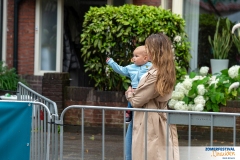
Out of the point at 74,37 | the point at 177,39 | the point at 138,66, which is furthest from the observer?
the point at 74,37

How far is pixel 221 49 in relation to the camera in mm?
12336

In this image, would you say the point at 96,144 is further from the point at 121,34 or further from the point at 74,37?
the point at 74,37

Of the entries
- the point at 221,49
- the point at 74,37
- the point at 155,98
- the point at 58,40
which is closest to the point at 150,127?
the point at 155,98

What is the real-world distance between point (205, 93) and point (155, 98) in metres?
4.57

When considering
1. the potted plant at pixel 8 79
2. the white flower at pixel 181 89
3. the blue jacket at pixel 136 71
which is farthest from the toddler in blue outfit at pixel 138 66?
the potted plant at pixel 8 79

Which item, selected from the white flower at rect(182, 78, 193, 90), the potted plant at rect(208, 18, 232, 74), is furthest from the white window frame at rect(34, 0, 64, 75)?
the white flower at rect(182, 78, 193, 90)

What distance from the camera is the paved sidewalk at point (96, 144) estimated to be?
9.59 m

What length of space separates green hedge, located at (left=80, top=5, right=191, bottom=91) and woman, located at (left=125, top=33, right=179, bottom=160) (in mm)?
4731

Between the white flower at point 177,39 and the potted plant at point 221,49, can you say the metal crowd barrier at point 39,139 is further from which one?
the potted plant at point 221,49

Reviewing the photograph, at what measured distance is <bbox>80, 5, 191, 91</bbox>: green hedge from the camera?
1116 centimetres

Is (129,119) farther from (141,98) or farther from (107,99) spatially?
(107,99)

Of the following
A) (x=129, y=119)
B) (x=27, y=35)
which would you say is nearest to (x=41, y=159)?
(x=129, y=119)

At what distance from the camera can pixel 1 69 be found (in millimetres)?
12570

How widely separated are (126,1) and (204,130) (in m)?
3.58
